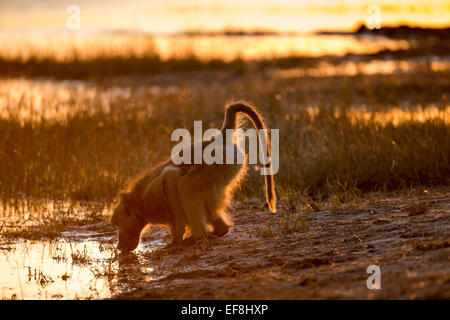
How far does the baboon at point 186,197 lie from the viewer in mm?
6684

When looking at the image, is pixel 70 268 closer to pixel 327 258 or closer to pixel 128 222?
pixel 128 222

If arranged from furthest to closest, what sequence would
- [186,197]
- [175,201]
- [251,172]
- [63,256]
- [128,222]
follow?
[251,172], [128,222], [63,256], [175,201], [186,197]

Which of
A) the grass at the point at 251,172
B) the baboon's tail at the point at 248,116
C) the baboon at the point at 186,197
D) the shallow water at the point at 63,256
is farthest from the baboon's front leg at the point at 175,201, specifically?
the grass at the point at 251,172

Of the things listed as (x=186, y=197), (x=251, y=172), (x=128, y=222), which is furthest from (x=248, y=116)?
(x=251, y=172)

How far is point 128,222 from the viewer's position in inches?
281

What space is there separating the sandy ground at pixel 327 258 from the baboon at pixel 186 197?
0.26 meters

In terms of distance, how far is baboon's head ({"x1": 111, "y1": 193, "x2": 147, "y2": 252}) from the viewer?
713 cm

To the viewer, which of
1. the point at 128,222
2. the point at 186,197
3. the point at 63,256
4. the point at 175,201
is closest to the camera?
the point at 186,197

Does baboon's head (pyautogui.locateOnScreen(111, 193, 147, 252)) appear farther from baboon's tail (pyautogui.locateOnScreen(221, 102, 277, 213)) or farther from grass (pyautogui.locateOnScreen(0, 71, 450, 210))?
grass (pyautogui.locateOnScreen(0, 71, 450, 210))

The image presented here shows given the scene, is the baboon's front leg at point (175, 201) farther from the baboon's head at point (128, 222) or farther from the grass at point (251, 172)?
the grass at point (251, 172)

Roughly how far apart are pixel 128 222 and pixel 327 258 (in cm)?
235

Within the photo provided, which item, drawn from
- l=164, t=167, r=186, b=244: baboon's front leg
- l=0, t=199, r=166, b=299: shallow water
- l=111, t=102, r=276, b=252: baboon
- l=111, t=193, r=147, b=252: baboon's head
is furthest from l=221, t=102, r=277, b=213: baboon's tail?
l=0, t=199, r=166, b=299: shallow water
